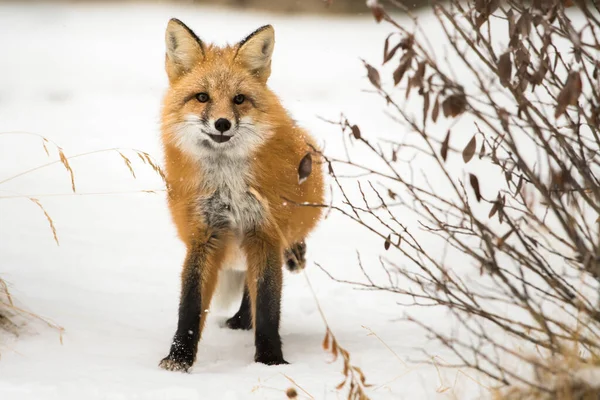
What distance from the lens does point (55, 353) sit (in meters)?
3.07

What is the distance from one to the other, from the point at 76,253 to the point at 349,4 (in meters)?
10.5

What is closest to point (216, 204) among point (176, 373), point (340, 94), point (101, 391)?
point (176, 373)

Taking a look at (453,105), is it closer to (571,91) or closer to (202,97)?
(571,91)

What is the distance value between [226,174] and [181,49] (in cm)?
78

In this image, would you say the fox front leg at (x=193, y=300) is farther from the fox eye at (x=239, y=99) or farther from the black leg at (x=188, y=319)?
the fox eye at (x=239, y=99)

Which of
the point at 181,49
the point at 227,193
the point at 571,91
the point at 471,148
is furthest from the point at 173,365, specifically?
the point at 571,91

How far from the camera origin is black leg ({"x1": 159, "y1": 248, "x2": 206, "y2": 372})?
10.7 feet

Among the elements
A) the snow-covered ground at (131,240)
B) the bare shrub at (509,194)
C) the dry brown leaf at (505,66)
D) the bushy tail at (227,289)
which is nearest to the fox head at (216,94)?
the snow-covered ground at (131,240)

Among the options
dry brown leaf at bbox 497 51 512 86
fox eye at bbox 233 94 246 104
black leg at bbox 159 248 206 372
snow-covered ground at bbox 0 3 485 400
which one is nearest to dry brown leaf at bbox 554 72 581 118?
dry brown leaf at bbox 497 51 512 86

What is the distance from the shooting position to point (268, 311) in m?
3.55

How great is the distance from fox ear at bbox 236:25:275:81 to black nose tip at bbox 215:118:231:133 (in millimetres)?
512

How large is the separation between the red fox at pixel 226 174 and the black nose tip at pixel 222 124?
0.19ft

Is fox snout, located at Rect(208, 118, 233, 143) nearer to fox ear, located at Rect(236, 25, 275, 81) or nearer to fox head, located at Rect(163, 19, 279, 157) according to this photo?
fox head, located at Rect(163, 19, 279, 157)

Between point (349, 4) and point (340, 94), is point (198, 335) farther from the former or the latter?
point (349, 4)
